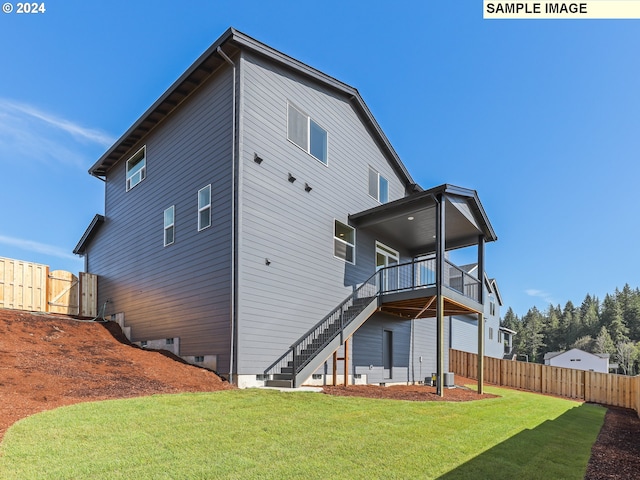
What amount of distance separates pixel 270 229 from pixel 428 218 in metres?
5.66

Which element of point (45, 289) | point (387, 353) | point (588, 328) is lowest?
point (588, 328)

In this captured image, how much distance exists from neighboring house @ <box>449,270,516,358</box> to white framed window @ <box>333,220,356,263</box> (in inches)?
548

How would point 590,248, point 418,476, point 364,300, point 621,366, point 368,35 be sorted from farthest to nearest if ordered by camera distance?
point 621,366
point 590,248
point 368,35
point 364,300
point 418,476

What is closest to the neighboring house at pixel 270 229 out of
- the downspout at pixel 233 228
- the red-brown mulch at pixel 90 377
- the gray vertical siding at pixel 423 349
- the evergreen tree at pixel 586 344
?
the downspout at pixel 233 228

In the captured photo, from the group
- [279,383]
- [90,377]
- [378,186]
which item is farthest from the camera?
[378,186]

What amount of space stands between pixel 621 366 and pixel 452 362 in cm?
5997

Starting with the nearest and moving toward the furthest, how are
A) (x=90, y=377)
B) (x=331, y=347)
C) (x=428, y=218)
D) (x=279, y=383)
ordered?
1. (x=90, y=377)
2. (x=279, y=383)
3. (x=331, y=347)
4. (x=428, y=218)

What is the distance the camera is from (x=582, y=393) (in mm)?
17375

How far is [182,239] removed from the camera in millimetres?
11852

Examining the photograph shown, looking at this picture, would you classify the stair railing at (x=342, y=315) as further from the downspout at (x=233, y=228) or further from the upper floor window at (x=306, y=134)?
the upper floor window at (x=306, y=134)

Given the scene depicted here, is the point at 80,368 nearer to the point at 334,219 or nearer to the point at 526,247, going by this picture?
the point at 334,219

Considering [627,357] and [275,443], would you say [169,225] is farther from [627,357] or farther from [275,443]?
[627,357]

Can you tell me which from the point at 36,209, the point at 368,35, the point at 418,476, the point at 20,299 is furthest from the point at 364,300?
the point at 36,209

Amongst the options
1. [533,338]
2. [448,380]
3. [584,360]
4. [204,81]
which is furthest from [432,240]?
[533,338]
